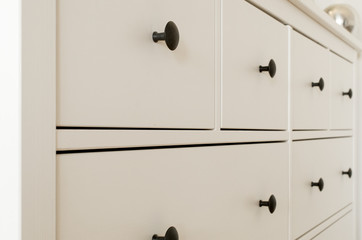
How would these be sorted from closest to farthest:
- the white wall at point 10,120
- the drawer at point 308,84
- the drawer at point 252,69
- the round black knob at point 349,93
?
the white wall at point 10,120 → the drawer at point 252,69 → the drawer at point 308,84 → the round black knob at point 349,93

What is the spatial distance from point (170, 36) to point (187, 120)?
11cm

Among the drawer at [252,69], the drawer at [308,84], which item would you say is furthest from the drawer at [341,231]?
the drawer at [252,69]

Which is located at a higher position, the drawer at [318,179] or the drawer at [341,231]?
the drawer at [318,179]

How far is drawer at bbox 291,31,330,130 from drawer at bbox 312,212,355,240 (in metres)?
0.25

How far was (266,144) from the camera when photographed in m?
0.72

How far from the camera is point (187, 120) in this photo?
0.51 meters

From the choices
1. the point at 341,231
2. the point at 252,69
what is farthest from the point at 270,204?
the point at 341,231

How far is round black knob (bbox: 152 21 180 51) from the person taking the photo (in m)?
0.45

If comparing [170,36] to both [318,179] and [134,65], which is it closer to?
[134,65]

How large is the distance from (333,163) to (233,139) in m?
0.57

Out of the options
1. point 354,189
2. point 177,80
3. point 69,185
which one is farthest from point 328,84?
point 69,185

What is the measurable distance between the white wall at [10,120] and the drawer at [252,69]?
1.06 ft

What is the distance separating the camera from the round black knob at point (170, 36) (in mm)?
449

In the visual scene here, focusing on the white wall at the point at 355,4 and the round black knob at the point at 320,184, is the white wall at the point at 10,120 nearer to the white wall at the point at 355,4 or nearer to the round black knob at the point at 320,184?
the round black knob at the point at 320,184
